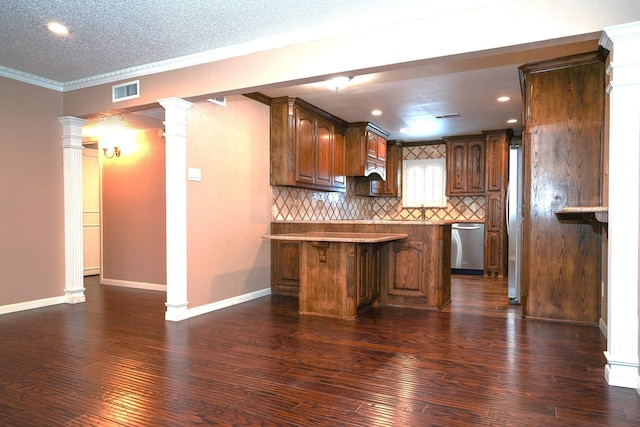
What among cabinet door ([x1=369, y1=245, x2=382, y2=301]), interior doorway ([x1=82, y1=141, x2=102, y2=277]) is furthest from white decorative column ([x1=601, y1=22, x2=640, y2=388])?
interior doorway ([x1=82, y1=141, x2=102, y2=277])

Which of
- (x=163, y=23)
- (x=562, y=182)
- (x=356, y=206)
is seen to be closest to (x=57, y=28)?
(x=163, y=23)

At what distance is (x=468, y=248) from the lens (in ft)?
23.4

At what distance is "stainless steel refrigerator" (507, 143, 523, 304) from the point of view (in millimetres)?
4492

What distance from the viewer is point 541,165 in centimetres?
378

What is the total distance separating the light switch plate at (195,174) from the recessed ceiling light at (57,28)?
1403 mm

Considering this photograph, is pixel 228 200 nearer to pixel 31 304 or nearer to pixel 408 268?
pixel 408 268

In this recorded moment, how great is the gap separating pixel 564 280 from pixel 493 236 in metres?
3.32

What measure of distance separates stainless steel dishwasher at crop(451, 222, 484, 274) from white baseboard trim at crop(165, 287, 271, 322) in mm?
3490

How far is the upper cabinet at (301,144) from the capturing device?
204 inches

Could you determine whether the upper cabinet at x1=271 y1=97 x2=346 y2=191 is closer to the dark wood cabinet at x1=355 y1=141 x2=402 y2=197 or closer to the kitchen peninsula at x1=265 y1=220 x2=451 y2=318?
the kitchen peninsula at x1=265 y1=220 x2=451 y2=318

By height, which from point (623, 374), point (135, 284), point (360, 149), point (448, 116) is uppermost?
point (448, 116)

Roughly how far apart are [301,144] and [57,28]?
2821 mm

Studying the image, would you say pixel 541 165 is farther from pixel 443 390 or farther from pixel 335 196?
pixel 335 196

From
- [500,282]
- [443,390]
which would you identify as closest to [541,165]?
[443,390]
